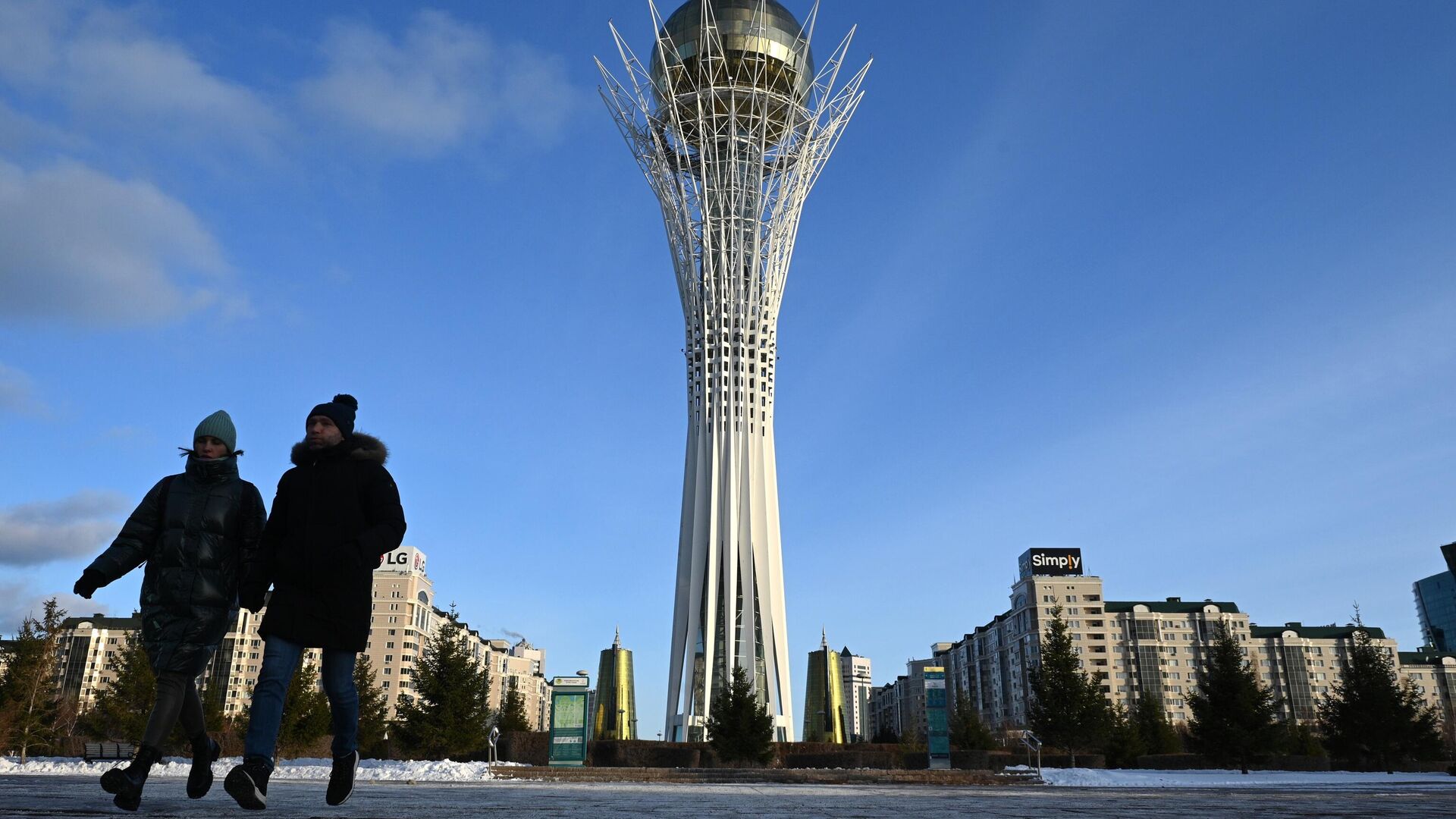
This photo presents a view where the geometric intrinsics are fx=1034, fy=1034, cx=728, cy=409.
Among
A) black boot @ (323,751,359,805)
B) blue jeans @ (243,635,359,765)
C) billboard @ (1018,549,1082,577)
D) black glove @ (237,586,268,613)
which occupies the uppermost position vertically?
billboard @ (1018,549,1082,577)

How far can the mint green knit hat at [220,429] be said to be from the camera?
19.6ft

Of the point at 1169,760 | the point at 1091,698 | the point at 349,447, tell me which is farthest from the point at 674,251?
the point at 349,447

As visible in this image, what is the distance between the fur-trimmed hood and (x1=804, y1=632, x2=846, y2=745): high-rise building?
193ft

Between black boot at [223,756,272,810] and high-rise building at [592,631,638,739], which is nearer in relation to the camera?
black boot at [223,756,272,810]

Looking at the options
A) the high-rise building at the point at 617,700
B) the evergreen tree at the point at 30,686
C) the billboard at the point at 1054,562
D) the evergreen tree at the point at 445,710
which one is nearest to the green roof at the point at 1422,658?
the billboard at the point at 1054,562

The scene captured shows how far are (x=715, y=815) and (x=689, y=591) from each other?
142 ft

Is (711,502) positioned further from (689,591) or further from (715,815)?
(715,815)

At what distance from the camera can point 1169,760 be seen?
128 feet

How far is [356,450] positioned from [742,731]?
106ft

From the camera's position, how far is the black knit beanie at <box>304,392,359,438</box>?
5.77m

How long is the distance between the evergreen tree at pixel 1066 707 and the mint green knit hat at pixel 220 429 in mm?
36984

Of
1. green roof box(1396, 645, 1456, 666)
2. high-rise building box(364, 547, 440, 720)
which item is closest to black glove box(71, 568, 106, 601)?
high-rise building box(364, 547, 440, 720)

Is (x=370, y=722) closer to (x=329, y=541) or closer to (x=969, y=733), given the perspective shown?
(x=969, y=733)

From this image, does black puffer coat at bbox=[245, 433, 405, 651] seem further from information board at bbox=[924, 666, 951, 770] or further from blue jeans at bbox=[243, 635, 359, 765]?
information board at bbox=[924, 666, 951, 770]
